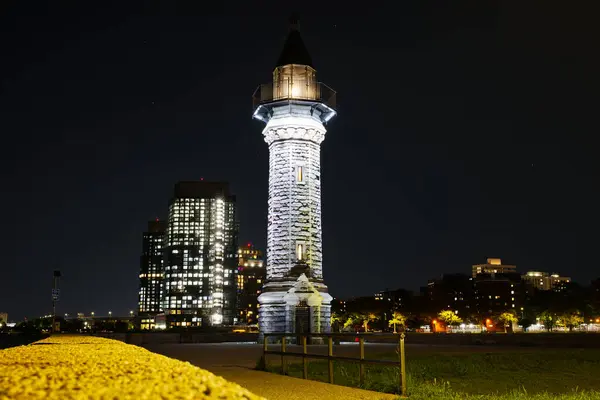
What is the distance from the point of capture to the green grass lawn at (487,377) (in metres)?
13.2

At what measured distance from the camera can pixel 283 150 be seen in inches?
1864

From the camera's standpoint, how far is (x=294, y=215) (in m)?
46.5

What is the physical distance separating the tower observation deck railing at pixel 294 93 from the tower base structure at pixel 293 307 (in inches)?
536

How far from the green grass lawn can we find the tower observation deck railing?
2888 centimetres

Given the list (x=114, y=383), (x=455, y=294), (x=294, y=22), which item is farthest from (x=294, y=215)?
(x=455, y=294)

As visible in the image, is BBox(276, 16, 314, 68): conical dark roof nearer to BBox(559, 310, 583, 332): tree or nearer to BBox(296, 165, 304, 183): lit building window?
BBox(296, 165, 304, 183): lit building window

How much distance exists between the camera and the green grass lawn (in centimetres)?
1317

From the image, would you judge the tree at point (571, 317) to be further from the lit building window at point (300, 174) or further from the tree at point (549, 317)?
the lit building window at point (300, 174)

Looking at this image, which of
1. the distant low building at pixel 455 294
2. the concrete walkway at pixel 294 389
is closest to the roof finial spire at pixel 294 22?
the concrete walkway at pixel 294 389

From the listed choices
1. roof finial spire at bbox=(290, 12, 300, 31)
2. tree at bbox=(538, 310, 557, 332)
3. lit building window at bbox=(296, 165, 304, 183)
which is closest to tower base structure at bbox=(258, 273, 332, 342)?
lit building window at bbox=(296, 165, 304, 183)

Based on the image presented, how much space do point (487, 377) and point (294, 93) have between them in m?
34.3

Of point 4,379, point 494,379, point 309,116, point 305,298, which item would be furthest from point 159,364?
point 309,116

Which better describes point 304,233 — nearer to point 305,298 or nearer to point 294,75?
point 305,298

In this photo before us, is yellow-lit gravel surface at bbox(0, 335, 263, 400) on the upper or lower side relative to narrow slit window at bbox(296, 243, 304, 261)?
lower
